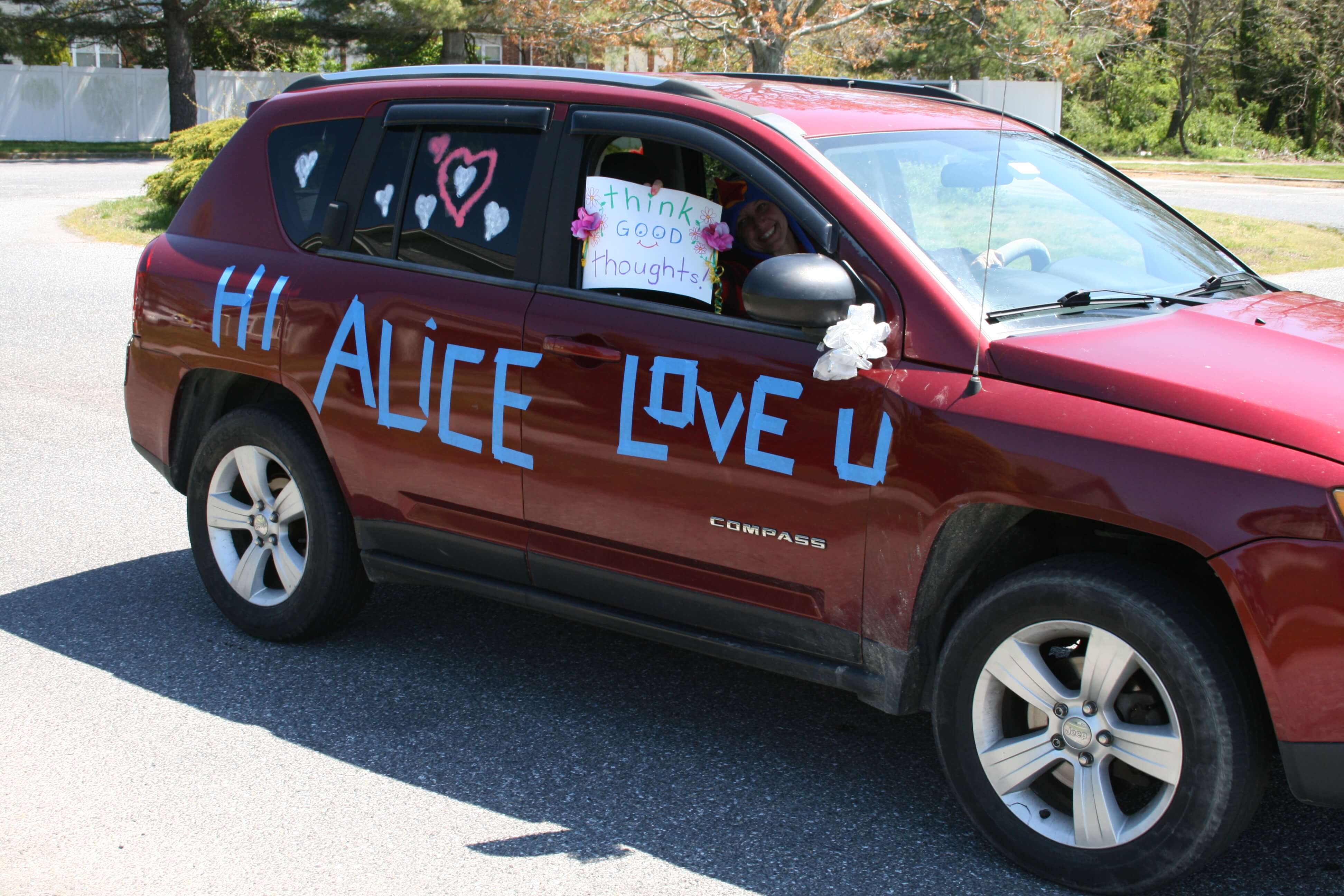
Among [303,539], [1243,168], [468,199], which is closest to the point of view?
[468,199]

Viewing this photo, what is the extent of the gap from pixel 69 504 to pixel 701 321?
13.1 feet

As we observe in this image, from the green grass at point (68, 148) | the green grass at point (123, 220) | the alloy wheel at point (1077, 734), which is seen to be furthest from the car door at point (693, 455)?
the green grass at point (68, 148)

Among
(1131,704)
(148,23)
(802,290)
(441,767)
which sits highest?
(148,23)

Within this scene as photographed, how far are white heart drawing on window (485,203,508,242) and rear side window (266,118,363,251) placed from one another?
678 millimetres

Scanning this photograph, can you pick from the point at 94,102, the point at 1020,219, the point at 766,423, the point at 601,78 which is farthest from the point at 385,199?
the point at 94,102

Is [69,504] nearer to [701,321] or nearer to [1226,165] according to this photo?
[701,321]

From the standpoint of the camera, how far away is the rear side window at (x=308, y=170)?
4.43 meters

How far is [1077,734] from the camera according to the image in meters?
3.09

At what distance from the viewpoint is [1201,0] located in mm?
42781

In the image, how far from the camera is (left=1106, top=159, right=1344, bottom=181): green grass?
33.6m

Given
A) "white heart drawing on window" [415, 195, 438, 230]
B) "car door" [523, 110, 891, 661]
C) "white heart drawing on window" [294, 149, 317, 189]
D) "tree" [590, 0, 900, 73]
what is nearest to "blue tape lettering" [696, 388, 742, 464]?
"car door" [523, 110, 891, 661]

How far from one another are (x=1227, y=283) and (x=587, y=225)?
74.3 inches

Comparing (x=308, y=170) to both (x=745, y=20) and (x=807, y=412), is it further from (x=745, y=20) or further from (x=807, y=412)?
(x=745, y=20)

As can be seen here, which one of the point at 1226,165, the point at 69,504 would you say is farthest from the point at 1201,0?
the point at 69,504
